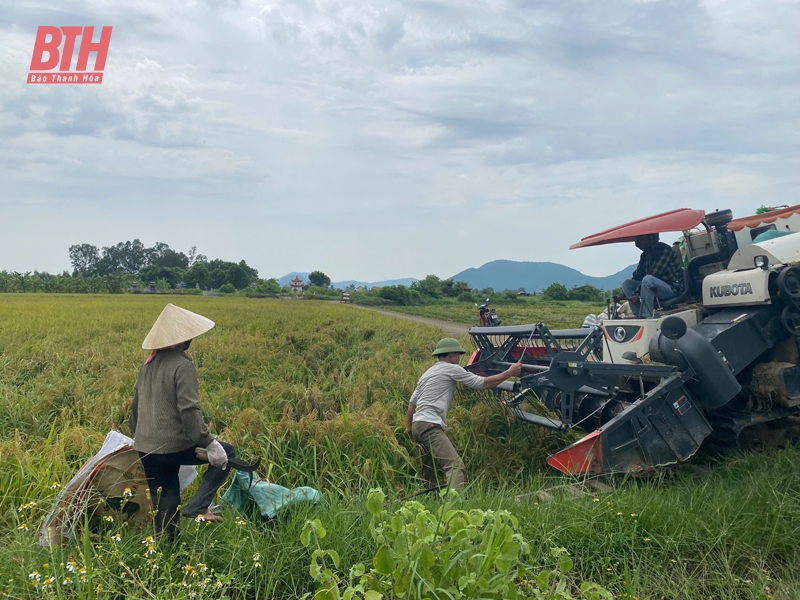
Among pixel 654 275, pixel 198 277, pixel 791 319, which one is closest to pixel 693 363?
pixel 791 319

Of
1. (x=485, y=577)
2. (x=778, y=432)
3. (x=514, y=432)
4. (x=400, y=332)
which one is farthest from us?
(x=400, y=332)

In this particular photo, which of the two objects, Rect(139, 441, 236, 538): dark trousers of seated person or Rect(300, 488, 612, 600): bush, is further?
Rect(139, 441, 236, 538): dark trousers of seated person

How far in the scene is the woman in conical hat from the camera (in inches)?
146

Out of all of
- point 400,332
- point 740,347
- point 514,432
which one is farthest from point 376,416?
point 400,332

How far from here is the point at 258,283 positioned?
4278cm

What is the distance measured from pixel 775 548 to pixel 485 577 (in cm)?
254

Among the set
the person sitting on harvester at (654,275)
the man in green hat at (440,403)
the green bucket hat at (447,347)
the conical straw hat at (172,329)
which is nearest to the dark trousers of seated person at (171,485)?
the conical straw hat at (172,329)

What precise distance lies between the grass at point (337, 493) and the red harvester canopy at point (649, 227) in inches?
84.4

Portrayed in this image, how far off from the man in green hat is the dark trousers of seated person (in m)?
2.09

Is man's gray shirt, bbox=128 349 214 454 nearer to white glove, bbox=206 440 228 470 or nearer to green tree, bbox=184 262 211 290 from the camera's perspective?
white glove, bbox=206 440 228 470

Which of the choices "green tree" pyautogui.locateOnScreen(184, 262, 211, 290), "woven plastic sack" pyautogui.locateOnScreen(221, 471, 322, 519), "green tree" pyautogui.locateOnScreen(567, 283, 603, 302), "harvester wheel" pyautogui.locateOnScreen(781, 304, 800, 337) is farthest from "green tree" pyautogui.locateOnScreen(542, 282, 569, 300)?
"woven plastic sack" pyautogui.locateOnScreen(221, 471, 322, 519)

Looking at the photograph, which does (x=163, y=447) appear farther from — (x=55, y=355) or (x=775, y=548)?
(x=55, y=355)

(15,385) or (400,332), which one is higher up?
(400,332)

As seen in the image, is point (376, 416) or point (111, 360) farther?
point (111, 360)
